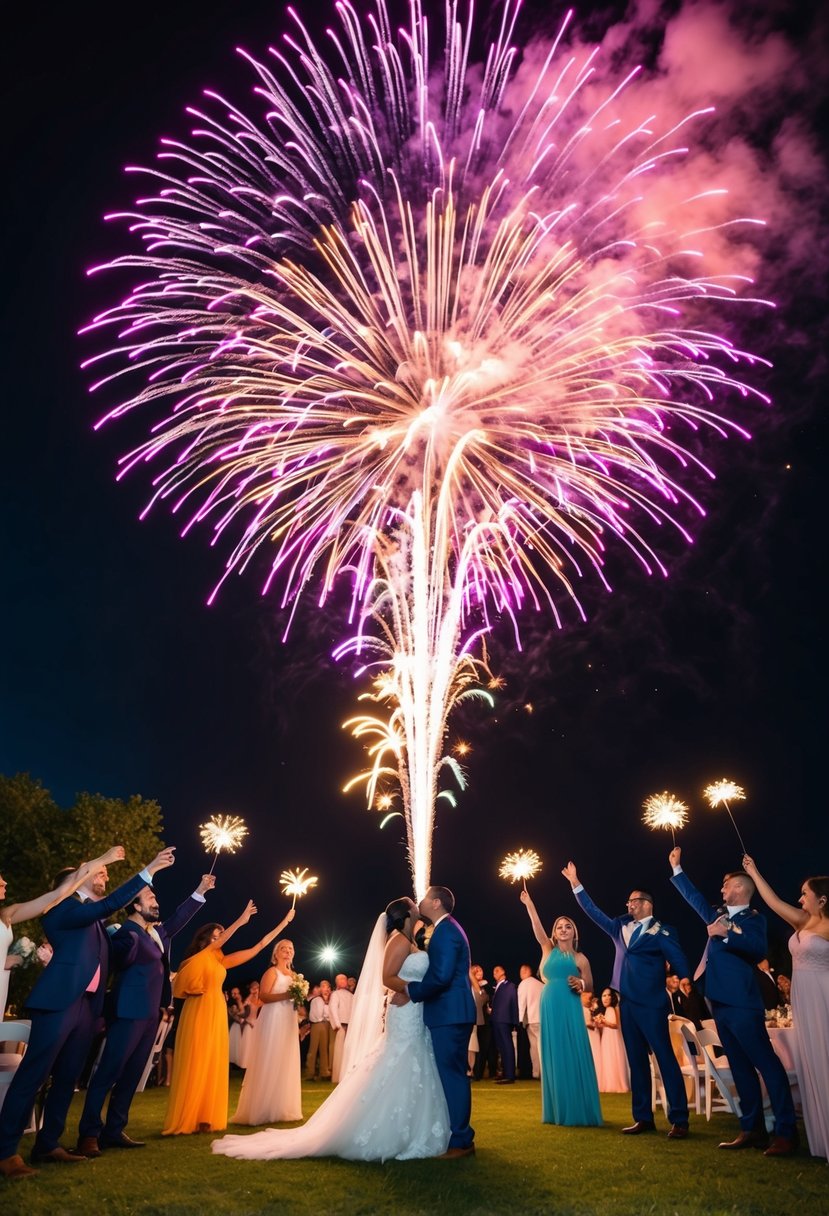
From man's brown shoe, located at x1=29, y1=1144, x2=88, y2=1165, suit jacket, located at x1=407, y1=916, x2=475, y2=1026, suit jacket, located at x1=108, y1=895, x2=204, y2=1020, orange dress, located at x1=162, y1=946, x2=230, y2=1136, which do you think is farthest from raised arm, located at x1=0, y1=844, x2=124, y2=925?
suit jacket, located at x1=407, y1=916, x2=475, y2=1026

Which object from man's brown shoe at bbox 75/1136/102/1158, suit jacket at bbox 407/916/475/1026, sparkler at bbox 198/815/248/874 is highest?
sparkler at bbox 198/815/248/874

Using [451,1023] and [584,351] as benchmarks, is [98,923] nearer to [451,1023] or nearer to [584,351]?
[451,1023]

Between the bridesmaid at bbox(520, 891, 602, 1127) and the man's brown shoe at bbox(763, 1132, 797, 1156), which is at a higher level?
the bridesmaid at bbox(520, 891, 602, 1127)

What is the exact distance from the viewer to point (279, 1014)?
11438 millimetres

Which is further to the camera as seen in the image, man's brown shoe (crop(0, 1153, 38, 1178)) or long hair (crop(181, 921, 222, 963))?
long hair (crop(181, 921, 222, 963))

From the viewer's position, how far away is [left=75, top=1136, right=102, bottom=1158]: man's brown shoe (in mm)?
7680

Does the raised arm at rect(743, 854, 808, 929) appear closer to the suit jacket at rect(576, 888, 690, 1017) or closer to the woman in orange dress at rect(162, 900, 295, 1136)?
the suit jacket at rect(576, 888, 690, 1017)

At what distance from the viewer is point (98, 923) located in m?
7.76

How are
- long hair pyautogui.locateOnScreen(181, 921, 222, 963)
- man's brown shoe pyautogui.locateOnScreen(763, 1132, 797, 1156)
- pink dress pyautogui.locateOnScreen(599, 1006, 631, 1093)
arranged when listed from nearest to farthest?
1. man's brown shoe pyautogui.locateOnScreen(763, 1132, 797, 1156)
2. long hair pyautogui.locateOnScreen(181, 921, 222, 963)
3. pink dress pyautogui.locateOnScreen(599, 1006, 631, 1093)

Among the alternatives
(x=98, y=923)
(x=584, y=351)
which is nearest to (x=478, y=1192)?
(x=98, y=923)

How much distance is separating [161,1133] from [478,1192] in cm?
461

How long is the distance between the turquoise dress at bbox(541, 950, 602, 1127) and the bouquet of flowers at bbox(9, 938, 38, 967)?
5.59 m

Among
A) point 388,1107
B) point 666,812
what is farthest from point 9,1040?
point 666,812

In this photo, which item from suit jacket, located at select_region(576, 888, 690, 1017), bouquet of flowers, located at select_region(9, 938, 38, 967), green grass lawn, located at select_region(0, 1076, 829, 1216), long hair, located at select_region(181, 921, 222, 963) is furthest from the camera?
long hair, located at select_region(181, 921, 222, 963)
